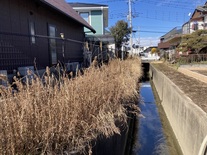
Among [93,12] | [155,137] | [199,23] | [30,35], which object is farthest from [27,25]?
[199,23]

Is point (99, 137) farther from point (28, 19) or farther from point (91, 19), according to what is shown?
point (91, 19)

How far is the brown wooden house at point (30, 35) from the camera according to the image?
557cm

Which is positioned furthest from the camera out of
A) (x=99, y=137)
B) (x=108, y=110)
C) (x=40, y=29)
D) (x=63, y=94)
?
(x=40, y=29)

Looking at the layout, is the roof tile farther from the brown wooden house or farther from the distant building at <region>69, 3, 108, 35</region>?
the distant building at <region>69, 3, 108, 35</region>

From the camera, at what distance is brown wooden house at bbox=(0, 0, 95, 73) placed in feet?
18.3

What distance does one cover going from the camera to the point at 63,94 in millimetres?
2559

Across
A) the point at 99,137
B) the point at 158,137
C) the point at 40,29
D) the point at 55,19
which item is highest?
the point at 55,19

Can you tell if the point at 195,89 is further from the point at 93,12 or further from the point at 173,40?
the point at 173,40

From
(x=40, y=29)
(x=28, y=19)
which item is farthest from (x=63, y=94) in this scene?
(x=40, y=29)

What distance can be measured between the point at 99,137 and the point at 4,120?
110 cm

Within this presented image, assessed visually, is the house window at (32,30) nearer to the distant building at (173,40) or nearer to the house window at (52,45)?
the house window at (52,45)

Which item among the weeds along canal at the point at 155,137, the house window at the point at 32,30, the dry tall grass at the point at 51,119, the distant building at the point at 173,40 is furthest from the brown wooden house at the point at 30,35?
the distant building at the point at 173,40

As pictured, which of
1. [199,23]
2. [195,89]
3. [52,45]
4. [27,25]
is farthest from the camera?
[199,23]

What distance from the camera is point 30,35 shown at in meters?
4.67
